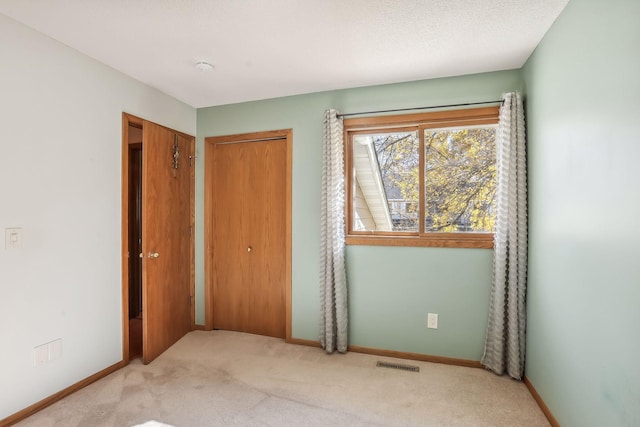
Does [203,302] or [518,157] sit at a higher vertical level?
[518,157]

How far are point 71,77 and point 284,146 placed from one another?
66.4 inches

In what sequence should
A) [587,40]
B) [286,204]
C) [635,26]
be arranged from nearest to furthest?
[635,26] → [587,40] → [286,204]

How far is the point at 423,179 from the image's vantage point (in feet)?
9.21

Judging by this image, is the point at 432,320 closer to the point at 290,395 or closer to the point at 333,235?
the point at 333,235

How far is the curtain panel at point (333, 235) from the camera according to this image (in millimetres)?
2861

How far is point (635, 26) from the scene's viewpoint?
3.97ft

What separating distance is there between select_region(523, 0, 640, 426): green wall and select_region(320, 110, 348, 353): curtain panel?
4.70ft

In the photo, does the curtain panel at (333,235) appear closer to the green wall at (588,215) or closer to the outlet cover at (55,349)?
the green wall at (588,215)

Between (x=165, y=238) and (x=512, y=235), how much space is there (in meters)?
2.89

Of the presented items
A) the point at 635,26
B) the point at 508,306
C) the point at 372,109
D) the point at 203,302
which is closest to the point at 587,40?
the point at 635,26

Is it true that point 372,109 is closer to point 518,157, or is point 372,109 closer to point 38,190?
point 518,157

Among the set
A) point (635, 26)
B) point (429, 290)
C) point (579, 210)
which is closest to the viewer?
point (635, 26)

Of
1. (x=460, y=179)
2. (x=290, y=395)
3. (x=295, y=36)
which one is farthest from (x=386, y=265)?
(x=295, y=36)

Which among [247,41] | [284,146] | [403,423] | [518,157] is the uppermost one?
[247,41]
